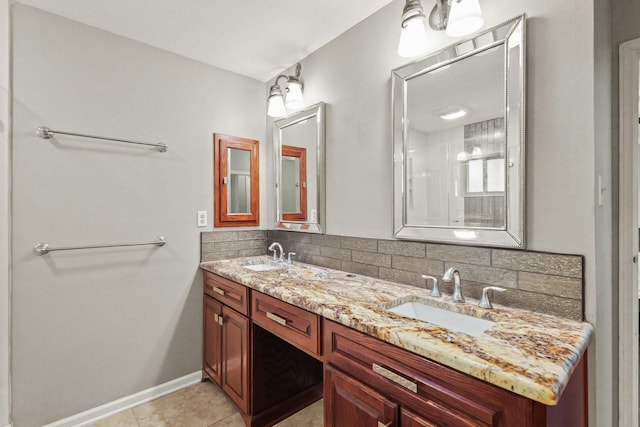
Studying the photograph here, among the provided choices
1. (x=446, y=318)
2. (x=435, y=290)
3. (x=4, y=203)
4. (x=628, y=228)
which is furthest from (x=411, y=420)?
(x=4, y=203)

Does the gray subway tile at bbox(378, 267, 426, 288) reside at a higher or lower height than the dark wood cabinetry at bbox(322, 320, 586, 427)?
higher

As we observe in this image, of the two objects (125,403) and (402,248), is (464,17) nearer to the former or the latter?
(402,248)

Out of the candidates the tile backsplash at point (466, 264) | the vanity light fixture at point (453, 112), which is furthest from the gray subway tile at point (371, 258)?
the vanity light fixture at point (453, 112)

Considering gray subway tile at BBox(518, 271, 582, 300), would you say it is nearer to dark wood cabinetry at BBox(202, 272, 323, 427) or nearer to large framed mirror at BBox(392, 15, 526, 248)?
large framed mirror at BBox(392, 15, 526, 248)

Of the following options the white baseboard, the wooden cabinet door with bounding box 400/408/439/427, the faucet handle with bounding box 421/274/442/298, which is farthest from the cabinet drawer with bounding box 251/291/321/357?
the white baseboard

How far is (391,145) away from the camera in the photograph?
1706mm

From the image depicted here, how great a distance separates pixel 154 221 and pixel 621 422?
2.63 meters

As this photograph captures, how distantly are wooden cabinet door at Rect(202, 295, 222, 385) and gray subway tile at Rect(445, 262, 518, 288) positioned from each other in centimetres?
151

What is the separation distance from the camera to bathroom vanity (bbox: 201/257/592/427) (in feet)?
2.56

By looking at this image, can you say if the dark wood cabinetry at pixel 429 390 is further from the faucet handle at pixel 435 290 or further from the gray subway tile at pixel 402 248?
the gray subway tile at pixel 402 248

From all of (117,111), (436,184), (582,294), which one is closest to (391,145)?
(436,184)

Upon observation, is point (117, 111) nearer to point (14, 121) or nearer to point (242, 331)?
point (14, 121)

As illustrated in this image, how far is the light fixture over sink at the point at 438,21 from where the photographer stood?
123cm

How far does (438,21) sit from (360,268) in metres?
1.33
